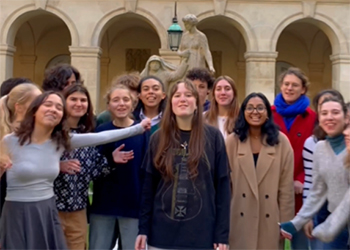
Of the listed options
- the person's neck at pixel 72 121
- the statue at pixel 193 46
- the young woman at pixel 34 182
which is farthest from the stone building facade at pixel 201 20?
the young woman at pixel 34 182

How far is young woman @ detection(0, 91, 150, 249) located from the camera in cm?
358

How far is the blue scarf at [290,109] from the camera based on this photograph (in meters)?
4.86

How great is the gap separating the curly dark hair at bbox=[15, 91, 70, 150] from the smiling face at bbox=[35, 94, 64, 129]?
3 centimetres

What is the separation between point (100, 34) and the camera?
64.7 feet

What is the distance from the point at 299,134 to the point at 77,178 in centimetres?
207

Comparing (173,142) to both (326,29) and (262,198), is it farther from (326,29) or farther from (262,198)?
(326,29)

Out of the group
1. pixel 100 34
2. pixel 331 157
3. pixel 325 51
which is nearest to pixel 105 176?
pixel 331 157

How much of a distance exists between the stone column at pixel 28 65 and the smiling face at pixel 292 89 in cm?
2104

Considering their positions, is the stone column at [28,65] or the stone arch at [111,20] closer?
the stone arch at [111,20]

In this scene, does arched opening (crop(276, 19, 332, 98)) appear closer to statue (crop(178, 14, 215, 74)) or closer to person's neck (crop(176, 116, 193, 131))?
statue (crop(178, 14, 215, 74))

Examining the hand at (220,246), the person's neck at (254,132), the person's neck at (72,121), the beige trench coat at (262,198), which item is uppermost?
the person's neck at (72,121)

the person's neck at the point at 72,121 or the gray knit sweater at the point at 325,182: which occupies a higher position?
the person's neck at the point at 72,121

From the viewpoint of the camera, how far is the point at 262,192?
4250 mm

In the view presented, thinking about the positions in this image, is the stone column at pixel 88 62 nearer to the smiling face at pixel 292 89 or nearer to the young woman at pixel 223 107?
the young woman at pixel 223 107
